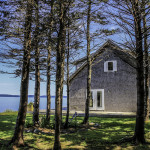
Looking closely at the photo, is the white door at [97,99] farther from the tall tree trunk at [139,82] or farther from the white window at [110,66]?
the tall tree trunk at [139,82]

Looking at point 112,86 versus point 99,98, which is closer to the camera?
point 112,86

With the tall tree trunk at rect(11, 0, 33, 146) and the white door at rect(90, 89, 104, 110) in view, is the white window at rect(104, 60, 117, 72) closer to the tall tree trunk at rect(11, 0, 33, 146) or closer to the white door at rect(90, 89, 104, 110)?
the white door at rect(90, 89, 104, 110)

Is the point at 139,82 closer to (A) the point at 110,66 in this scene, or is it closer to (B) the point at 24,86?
(B) the point at 24,86

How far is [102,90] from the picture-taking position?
59.0 feet

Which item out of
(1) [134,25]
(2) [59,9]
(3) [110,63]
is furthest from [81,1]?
(3) [110,63]

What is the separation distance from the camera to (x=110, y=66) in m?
18.3

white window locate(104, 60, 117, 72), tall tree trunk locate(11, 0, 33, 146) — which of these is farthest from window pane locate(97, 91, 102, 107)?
tall tree trunk locate(11, 0, 33, 146)

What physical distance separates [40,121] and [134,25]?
752 centimetres

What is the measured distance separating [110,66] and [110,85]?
1975 millimetres

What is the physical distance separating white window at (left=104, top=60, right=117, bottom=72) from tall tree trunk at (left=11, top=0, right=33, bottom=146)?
1155 centimetres

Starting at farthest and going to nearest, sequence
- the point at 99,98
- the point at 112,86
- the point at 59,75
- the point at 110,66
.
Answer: the point at 110,66 < the point at 99,98 < the point at 112,86 < the point at 59,75

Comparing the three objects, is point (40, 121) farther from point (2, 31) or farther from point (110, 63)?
point (110, 63)

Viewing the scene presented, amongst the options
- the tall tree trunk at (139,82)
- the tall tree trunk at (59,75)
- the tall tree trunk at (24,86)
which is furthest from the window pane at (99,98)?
→ the tall tree trunk at (59,75)

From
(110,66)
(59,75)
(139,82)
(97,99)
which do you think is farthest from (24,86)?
(110,66)
